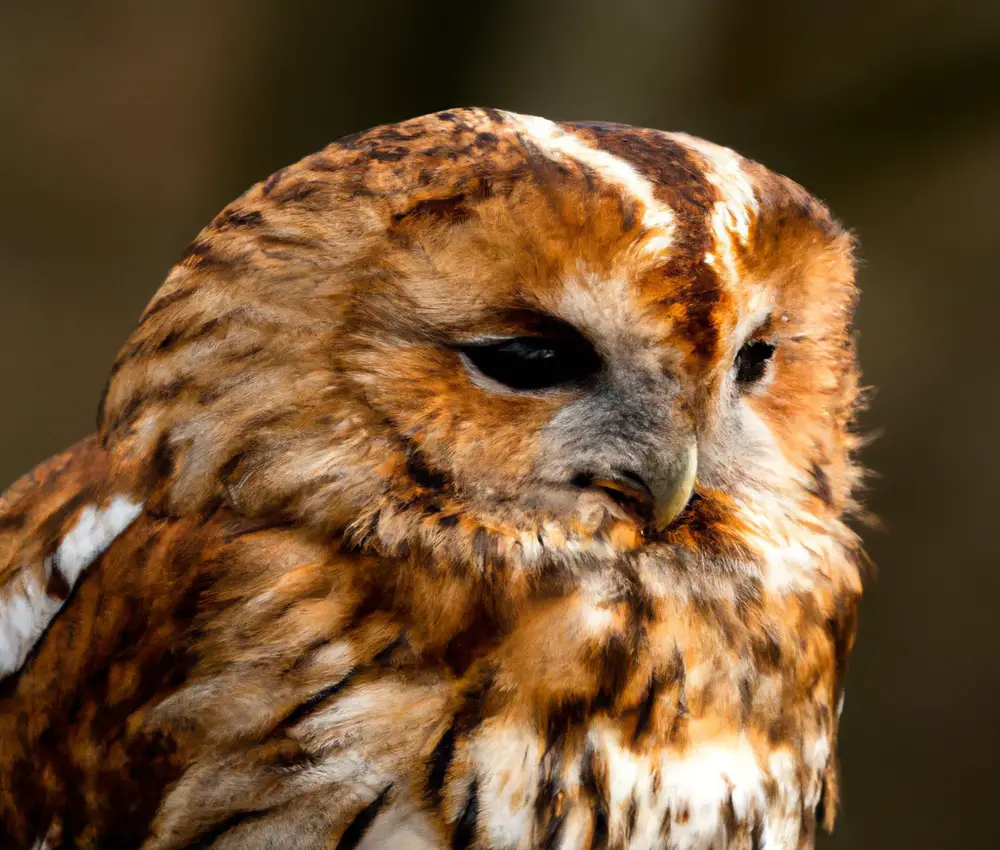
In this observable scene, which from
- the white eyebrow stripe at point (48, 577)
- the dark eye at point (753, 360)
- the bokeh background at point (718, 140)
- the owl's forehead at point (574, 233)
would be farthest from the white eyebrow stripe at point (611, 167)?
the bokeh background at point (718, 140)

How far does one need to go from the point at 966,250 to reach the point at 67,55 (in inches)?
94.0

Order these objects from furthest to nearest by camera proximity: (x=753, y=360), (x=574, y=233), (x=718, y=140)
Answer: (x=718, y=140), (x=753, y=360), (x=574, y=233)

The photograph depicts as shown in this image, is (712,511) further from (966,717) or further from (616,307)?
(966,717)

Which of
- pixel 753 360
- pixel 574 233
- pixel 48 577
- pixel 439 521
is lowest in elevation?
pixel 48 577

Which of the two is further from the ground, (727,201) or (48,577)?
(727,201)

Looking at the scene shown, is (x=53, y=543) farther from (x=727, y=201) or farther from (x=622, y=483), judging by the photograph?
(x=727, y=201)

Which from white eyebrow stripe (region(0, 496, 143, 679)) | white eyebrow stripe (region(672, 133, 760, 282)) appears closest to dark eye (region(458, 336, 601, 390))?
white eyebrow stripe (region(672, 133, 760, 282))

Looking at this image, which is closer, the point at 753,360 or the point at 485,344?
the point at 485,344

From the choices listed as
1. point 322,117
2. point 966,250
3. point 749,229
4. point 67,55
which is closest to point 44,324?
point 67,55

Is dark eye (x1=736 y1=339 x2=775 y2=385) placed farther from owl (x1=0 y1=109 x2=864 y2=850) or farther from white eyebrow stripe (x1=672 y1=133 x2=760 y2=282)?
white eyebrow stripe (x1=672 y1=133 x2=760 y2=282)

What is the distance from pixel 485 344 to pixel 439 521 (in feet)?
0.48

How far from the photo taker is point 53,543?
3.19 feet

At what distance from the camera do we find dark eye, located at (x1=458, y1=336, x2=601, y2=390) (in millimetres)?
807

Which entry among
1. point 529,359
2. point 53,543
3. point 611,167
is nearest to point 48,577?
point 53,543
